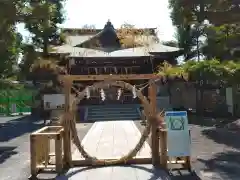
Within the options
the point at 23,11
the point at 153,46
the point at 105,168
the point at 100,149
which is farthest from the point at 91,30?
the point at 105,168

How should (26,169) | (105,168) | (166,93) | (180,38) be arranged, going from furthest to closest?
1. (180,38)
2. (166,93)
3. (26,169)
4. (105,168)

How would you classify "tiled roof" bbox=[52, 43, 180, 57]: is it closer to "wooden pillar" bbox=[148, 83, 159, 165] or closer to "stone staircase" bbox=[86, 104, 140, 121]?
"stone staircase" bbox=[86, 104, 140, 121]

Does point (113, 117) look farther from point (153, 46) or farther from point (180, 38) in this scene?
point (180, 38)

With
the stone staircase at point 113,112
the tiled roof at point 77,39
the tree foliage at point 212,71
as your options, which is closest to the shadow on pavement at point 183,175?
the tree foliage at point 212,71

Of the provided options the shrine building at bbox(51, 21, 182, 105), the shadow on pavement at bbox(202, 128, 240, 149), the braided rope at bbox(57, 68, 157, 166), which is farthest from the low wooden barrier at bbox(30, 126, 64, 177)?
the shrine building at bbox(51, 21, 182, 105)

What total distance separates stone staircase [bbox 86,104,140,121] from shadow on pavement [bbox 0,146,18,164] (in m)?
10.1

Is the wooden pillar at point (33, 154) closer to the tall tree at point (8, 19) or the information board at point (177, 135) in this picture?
the information board at point (177, 135)

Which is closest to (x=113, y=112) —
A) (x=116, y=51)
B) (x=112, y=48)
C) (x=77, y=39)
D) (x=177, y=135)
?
(x=116, y=51)

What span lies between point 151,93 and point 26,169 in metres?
3.32

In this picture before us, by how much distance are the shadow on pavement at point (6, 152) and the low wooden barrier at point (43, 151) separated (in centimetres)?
183

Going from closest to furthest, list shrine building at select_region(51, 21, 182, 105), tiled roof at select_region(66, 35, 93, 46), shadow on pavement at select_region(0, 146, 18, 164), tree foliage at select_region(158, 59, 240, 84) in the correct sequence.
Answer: shadow on pavement at select_region(0, 146, 18, 164)
tree foliage at select_region(158, 59, 240, 84)
shrine building at select_region(51, 21, 182, 105)
tiled roof at select_region(66, 35, 93, 46)

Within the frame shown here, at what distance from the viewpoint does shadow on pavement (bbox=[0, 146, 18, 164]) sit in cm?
968

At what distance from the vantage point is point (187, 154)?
24.2 feet

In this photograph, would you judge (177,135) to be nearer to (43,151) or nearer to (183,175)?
(183,175)
